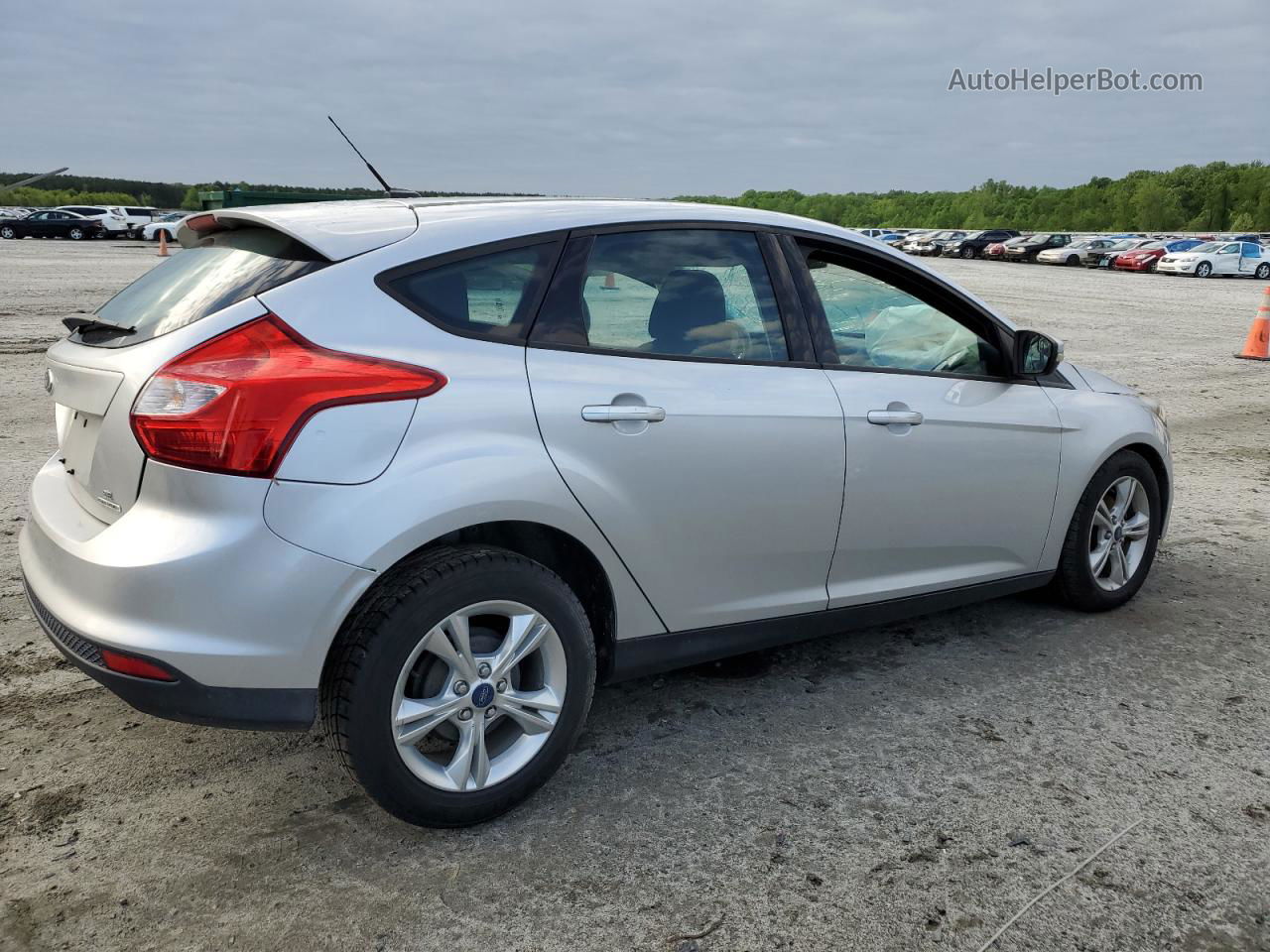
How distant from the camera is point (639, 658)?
10.8 feet

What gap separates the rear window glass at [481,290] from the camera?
288 centimetres

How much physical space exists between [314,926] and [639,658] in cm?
117

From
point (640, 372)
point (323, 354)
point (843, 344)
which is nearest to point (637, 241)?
point (640, 372)

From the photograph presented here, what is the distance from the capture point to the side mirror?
13.9 feet

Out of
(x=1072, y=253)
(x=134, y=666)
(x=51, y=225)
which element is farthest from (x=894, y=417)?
(x=51, y=225)

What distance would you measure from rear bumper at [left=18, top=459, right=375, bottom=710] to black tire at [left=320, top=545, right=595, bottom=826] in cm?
7

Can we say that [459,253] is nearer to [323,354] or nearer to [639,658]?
[323,354]

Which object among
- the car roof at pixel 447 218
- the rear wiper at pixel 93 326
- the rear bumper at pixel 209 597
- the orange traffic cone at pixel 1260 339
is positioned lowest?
the orange traffic cone at pixel 1260 339

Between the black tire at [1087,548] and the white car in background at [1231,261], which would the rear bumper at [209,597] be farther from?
the white car in background at [1231,261]

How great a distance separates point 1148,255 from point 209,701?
49138 mm

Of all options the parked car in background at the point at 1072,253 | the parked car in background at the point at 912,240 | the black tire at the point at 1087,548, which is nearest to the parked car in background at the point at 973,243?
the parked car in background at the point at 912,240

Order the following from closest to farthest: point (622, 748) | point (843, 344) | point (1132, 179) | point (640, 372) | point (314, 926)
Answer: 1. point (314, 926)
2. point (640, 372)
3. point (622, 748)
4. point (843, 344)
5. point (1132, 179)

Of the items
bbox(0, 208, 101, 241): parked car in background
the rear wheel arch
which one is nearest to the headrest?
the rear wheel arch

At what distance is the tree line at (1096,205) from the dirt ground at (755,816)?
84807mm
